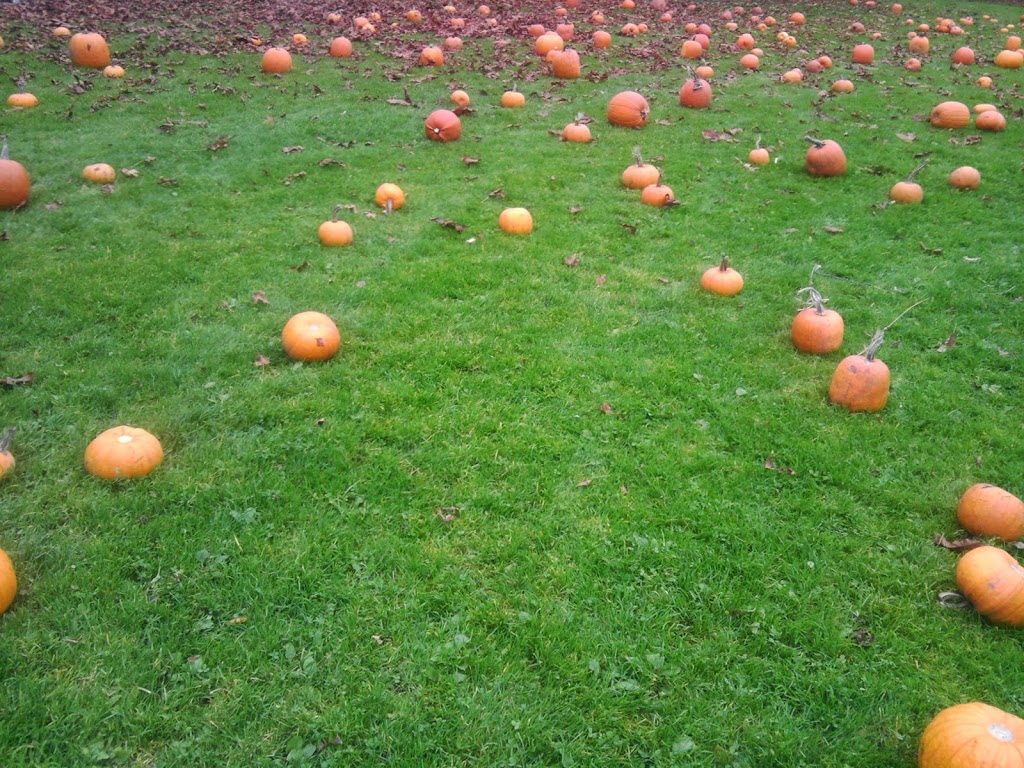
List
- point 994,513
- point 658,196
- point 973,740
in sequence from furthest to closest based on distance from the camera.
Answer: point 658,196 → point 994,513 → point 973,740

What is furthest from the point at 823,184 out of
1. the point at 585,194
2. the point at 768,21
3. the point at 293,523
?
the point at 768,21

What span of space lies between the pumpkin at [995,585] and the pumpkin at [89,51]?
14.8 m

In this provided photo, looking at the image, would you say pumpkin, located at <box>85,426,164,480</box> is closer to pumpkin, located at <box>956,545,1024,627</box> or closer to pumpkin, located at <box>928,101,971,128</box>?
pumpkin, located at <box>956,545,1024,627</box>

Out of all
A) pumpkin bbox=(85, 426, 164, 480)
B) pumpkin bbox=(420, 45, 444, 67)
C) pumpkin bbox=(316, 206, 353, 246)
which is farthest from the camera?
pumpkin bbox=(420, 45, 444, 67)

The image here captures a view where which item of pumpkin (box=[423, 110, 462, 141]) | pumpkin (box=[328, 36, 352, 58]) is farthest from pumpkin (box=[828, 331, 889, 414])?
pumpkin (box=[328, 36, 352, 58])

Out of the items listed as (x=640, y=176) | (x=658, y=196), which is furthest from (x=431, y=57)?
(x=658, y=196)

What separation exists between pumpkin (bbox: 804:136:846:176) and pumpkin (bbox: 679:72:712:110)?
3255 mm

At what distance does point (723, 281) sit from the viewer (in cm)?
663

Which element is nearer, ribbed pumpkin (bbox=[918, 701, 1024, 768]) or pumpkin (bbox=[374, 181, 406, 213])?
ribbed pumpkin (bbox=[918, 701, 1024, 768])

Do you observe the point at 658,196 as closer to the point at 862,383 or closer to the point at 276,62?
the point at 862,383

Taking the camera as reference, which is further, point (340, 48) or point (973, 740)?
point (340, 48)

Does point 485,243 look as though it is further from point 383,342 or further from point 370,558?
point 370,558

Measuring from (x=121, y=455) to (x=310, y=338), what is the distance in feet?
5.47

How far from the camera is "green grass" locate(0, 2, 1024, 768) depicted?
3176 mm
